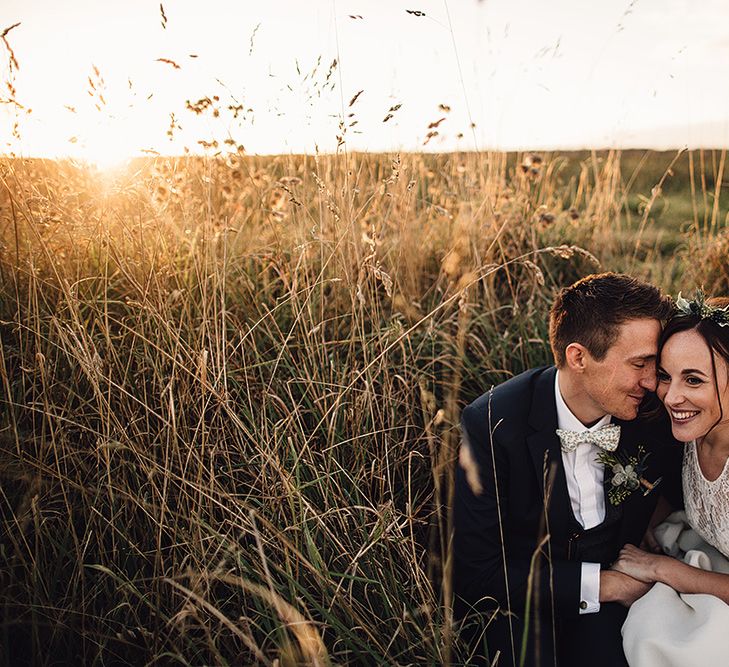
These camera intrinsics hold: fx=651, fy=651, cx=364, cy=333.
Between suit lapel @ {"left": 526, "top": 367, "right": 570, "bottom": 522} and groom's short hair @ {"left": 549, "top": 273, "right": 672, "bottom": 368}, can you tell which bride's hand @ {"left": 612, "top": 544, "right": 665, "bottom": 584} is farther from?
groom's short hair @ {"left": 549, "top": 273, "right": 672, "bottom": 368}

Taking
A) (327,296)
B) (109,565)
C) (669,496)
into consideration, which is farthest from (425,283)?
(109,565)

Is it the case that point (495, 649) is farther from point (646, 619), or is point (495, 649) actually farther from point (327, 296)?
point (327, 296)

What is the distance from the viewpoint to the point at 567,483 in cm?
263

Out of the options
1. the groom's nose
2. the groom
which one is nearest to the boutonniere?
the groom

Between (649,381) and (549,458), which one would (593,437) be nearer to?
(549,458)

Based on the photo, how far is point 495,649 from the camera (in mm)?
2402

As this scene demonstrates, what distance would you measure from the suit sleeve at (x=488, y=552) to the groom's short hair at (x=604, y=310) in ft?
1.58

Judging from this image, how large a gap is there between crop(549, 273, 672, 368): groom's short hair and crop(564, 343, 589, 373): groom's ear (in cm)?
2

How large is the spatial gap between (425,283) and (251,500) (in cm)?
214

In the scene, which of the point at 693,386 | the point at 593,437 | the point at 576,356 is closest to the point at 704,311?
the point at 693,386

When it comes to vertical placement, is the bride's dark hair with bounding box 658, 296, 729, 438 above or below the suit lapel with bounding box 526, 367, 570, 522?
above

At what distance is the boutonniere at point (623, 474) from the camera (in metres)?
2.56

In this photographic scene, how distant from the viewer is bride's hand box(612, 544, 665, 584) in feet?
8.29

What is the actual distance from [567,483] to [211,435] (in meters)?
1.44
